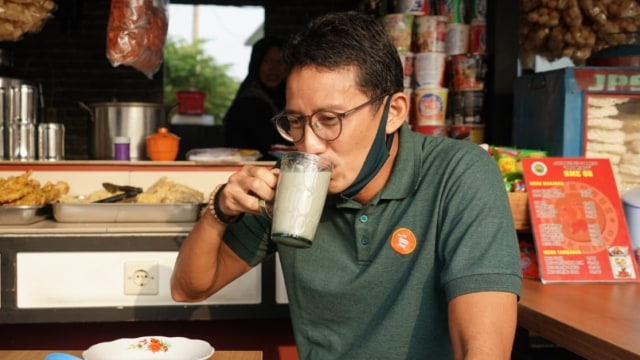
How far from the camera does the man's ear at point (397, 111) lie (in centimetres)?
177

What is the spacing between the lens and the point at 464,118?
3531 mm

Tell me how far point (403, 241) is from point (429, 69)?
1818mm

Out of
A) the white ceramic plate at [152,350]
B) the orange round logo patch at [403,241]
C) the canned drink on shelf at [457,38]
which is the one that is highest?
the canned drink on shelf at [457,38]

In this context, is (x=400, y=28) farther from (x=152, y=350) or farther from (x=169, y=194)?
(x=152, y=350)

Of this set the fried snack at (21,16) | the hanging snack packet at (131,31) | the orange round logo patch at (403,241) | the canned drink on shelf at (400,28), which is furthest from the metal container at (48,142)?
the orange round logo patch at (403,241)

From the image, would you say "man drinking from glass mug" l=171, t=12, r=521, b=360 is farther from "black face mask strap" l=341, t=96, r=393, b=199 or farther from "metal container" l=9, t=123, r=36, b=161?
"metal container" l=9, t=123, r=36, b=161

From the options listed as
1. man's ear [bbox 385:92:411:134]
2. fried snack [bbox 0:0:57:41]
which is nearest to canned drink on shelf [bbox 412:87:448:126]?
man's ear [bbox 385:92:411:134]

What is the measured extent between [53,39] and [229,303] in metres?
5.48

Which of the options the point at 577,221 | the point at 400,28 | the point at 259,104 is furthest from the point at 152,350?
the point at 259,104

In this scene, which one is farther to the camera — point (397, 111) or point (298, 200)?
point (397, 111)

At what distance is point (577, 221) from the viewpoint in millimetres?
2529

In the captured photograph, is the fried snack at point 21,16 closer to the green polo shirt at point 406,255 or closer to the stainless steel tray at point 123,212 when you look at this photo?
the stainless steel tray at point 123,212

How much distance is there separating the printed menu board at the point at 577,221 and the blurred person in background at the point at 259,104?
2263mm

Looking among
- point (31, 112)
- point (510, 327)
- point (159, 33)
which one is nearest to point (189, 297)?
point (510, 327)
